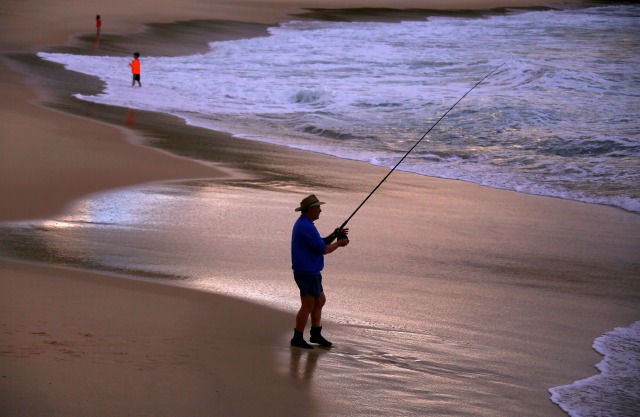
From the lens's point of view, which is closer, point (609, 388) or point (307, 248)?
point (609, 388)

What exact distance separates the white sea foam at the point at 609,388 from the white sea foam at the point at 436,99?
204 inches

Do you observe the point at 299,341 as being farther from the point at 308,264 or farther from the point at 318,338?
the point at 308,264

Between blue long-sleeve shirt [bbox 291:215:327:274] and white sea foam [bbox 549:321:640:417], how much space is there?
156cm

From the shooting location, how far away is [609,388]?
18.0 feet

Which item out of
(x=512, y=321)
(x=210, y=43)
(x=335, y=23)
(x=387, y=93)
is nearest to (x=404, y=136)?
(x=387, y=93)

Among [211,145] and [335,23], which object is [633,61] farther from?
[335,23]

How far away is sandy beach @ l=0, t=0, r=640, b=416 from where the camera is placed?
487 centimetres

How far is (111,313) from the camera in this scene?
5.93 m

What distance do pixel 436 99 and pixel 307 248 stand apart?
14.8 meters

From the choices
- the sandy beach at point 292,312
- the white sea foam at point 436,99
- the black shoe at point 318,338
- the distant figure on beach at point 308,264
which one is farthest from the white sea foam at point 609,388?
the white sea foam at point 436,99

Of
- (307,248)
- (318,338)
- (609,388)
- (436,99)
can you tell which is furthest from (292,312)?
(436,99)

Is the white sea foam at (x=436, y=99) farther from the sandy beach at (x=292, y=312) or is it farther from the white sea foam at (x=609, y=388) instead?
the white sea foam at (x=609, y=388)

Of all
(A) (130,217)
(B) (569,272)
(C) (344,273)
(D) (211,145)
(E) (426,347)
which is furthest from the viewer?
(D) (211,145)

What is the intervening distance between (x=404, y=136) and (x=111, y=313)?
10.7m
